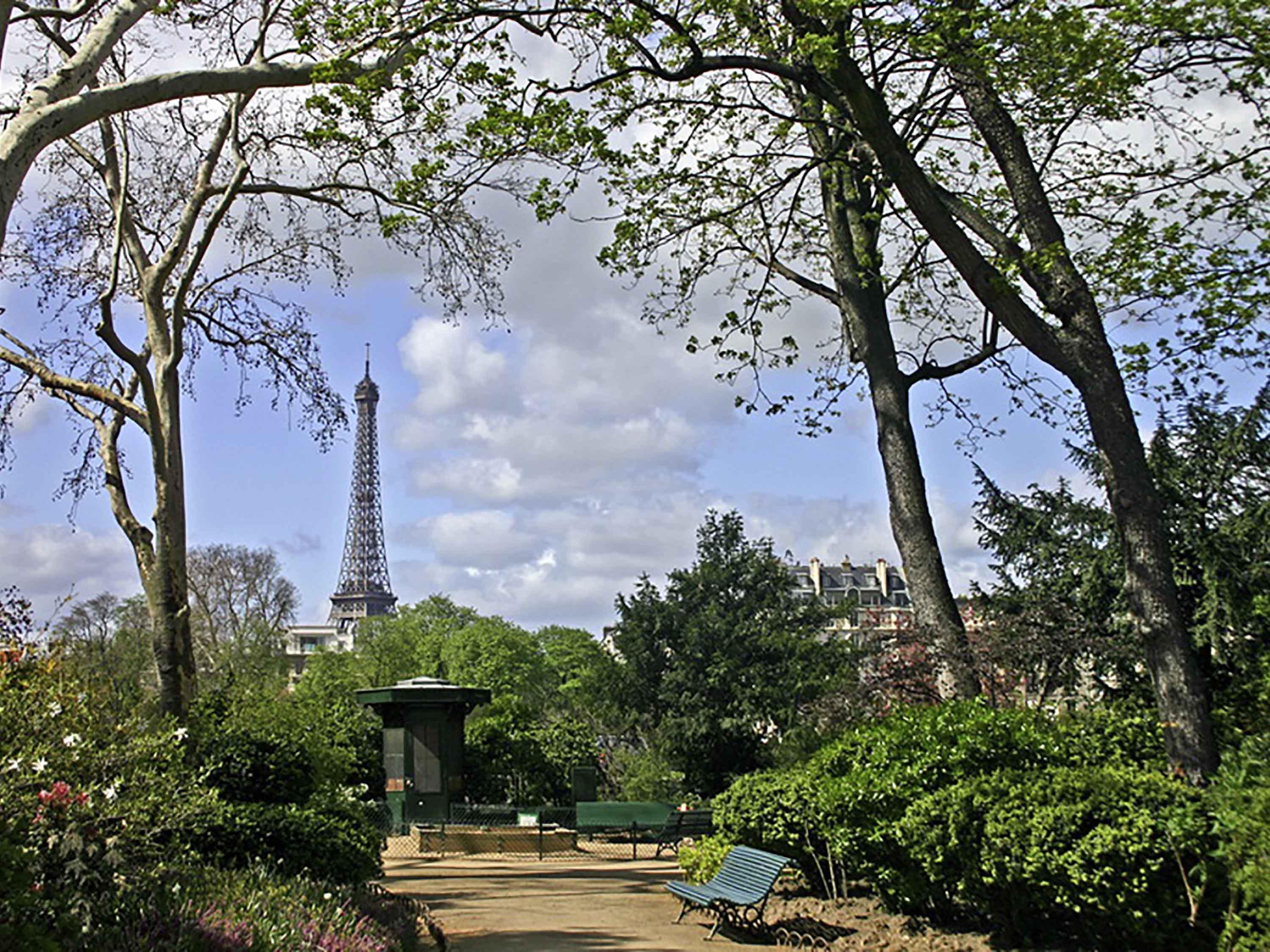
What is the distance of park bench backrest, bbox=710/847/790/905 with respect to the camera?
1126 centimetres

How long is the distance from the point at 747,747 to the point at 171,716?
21.5 m

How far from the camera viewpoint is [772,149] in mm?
14875

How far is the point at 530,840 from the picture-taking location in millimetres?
23172

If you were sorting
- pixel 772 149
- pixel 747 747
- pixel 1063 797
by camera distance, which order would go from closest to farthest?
pixel 1063 797
pixel 772 149
pixel 747 747

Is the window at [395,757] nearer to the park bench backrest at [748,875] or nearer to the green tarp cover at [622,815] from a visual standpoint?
the green tarp cover at [622,815]

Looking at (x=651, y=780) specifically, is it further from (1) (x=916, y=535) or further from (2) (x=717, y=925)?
(2) (x=717, y=925)

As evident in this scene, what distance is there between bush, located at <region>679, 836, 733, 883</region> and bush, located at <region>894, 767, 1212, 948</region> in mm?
3978

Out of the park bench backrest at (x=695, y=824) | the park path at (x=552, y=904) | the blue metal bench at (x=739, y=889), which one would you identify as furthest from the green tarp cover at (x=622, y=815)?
the blue metal bench at (x=739, y=889)

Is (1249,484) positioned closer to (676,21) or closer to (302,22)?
(676,21)

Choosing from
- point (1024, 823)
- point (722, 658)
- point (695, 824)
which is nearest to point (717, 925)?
point (1024, 823)

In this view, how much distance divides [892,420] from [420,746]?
46.4 feet

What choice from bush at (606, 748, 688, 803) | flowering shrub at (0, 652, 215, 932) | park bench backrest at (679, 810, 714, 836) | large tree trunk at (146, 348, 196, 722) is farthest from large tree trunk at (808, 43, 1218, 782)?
bush at (606, 748, 688, 803)

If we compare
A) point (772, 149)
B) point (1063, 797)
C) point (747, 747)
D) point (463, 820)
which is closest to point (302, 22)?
point (772, 149)

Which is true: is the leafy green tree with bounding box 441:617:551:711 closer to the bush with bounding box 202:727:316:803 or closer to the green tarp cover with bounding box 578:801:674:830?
the green tarp cover with bounding box 578:801:674:830
